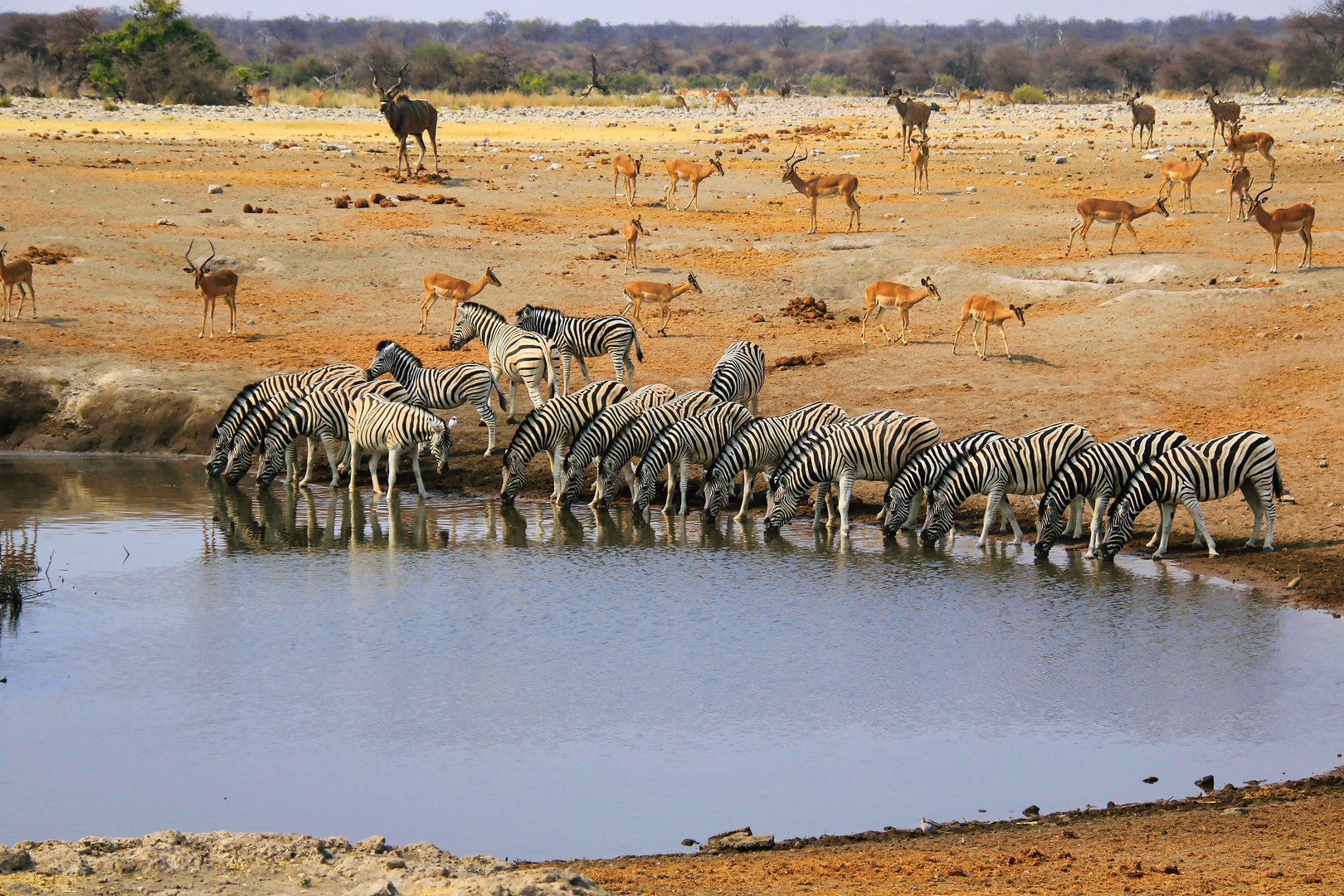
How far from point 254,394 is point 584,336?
13.2 ft

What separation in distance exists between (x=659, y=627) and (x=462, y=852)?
3861 mm

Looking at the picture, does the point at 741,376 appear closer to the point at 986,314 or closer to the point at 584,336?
the point at 584,336

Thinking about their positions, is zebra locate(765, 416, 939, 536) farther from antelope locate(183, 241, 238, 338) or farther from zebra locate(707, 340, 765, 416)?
antelope locate(183, 241, 238, 338)

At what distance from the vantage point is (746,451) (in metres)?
14.5

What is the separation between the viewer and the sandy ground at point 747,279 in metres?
16.7

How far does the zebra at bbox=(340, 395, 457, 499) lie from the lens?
1508 centimetres

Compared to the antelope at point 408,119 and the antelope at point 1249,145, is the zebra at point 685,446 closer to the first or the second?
the antelope at point 1249,145

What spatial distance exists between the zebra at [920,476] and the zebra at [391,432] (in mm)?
4829

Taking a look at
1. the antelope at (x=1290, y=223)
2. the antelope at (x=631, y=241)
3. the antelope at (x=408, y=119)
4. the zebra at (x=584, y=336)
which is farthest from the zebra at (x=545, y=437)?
the antelope at (x=408, y=119)

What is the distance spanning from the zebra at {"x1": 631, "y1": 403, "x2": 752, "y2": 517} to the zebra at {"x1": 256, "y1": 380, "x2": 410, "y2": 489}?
120 inches

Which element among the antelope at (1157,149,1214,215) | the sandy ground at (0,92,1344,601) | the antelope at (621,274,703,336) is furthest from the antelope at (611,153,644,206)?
the antelope at (1157,149,1214,215)

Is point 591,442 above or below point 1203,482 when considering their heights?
below

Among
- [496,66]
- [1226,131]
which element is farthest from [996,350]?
[496,66]

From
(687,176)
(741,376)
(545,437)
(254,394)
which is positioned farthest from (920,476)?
(687,176)
